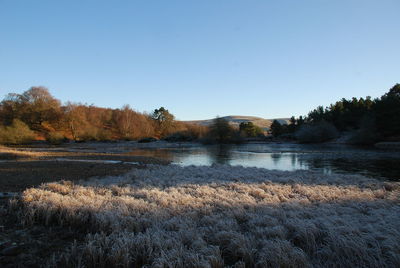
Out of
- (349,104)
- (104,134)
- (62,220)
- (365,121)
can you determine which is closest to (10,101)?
(104,134)

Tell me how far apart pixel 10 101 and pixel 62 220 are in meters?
89.4

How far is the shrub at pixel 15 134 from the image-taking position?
45.1 metres

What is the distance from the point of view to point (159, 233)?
13.9 feet

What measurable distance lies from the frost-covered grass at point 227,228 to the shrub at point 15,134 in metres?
50.9

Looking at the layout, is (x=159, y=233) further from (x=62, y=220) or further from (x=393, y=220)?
(x=393, y=220)

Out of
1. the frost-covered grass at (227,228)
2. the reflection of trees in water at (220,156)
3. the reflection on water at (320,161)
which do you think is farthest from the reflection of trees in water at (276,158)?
the frost-covered grass at (227,228)

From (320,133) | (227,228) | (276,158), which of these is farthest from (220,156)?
(320,133)

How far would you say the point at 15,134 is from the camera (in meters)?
47.2

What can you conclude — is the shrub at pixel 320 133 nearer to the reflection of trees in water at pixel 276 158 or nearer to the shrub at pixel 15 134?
the reflection of trees in water at pixel 276 158

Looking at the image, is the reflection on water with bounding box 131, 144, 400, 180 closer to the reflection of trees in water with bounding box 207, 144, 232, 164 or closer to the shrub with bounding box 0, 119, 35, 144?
the reflection of trees in water with bounding box 207, 144, 232, 164

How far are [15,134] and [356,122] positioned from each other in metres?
85.6

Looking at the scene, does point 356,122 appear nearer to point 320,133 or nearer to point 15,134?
point 320,133

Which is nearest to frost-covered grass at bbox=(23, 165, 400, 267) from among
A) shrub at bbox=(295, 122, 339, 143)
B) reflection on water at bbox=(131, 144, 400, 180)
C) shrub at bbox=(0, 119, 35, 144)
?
reflection on water at bbox=(131, 144, 400, 180)

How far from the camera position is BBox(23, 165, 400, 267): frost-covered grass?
3.47 m
